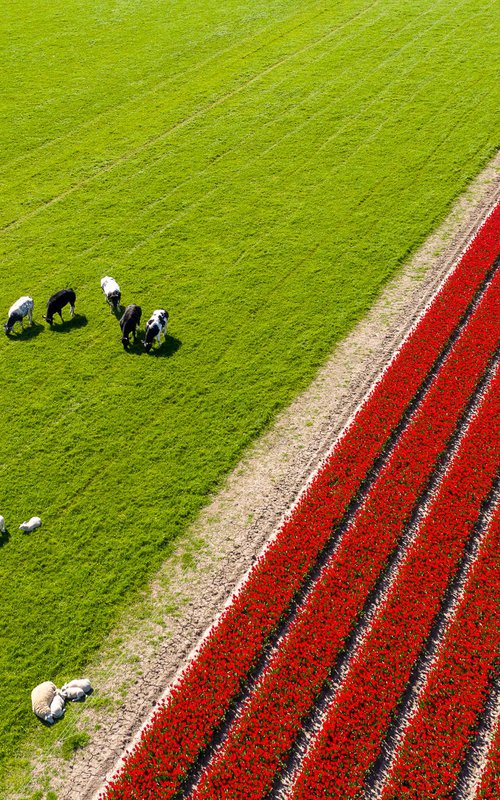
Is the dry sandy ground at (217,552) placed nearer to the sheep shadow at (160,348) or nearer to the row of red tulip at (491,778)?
the sheep shadow at (160,348)

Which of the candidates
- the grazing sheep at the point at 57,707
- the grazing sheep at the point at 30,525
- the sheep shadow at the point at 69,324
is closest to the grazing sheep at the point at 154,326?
the sheep shadow at the point at 69,324

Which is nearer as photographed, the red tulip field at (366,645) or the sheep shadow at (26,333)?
the red tulip field at (366,645)

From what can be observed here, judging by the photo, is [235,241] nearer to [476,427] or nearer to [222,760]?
[476,427]

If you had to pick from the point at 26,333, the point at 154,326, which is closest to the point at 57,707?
the point at 154,326

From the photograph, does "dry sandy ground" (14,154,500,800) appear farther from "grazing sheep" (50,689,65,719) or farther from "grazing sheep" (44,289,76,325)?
"grazing sheep" (44,289,76,325)

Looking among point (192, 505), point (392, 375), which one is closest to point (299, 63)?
point (392, 375)

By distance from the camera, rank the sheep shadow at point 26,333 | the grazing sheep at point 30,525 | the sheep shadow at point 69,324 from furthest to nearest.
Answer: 1. the sheep shadow at point 69,324
2. the sheep shadow at point 26,333
3. the grazing sheep at point 30,525
